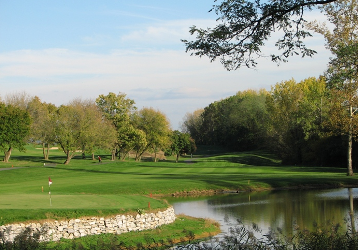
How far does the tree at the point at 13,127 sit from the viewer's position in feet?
178

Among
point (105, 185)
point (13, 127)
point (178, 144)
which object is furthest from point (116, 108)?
point (105, 185)

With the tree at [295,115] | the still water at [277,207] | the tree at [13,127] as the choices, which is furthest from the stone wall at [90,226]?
the tree at [295,115]

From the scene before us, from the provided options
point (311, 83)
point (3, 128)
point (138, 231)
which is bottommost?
point (138, 231)

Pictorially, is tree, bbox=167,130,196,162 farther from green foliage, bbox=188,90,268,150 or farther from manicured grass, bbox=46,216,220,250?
manicured grass, bbox=46,216,220,250

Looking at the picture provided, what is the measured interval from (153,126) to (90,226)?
178ft

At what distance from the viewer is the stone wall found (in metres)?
16.2

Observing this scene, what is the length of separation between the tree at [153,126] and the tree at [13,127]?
20.5m

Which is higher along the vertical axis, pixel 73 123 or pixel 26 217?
pixel 73 123

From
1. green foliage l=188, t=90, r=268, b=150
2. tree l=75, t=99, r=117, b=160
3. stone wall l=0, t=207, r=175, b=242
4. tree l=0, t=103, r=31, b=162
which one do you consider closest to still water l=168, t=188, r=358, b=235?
stone wall l=0, t=207, r=175, b=242

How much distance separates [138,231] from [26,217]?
175 inches

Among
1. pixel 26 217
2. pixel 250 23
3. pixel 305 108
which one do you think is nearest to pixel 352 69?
pixel 250 23

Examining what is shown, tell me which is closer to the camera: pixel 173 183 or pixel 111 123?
pixel 173 183

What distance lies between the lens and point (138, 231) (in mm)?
18344

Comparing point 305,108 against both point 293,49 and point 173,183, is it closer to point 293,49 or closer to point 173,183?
point 173,183
